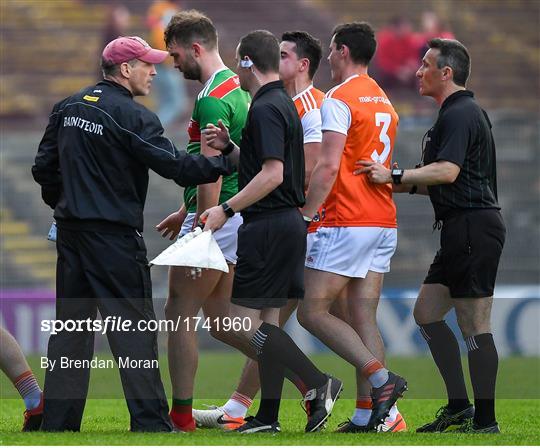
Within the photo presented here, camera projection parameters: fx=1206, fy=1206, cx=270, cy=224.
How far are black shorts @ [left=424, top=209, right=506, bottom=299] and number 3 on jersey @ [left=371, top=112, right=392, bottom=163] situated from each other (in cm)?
57

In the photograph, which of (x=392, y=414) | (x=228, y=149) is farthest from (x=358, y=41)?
(x=392, y=414)

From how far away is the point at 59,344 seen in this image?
633cm

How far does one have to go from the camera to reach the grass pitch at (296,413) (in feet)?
19.3

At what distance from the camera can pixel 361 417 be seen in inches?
264

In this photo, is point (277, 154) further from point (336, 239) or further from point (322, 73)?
point (322, 73)

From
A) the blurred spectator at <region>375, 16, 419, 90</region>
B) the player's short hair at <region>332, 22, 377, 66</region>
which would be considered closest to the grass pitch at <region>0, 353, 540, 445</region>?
the player's short hair at <region>332, 22, 377, 66</region>

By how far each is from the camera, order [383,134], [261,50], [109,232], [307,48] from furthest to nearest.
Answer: [307,48]
[383,134]
[261,50]
[109,232]

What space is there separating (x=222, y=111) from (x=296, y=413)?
2559 millimetres

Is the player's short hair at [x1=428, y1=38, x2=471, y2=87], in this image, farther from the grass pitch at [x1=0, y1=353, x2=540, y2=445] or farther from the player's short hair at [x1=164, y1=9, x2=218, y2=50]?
the grass pitch at [x1=0, y1=353, x2=540, y2=445]

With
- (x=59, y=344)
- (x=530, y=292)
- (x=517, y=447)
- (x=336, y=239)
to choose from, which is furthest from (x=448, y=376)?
(x=530, y=292)

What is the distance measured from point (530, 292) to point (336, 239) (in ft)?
31.4

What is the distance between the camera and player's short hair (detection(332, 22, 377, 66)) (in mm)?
7039

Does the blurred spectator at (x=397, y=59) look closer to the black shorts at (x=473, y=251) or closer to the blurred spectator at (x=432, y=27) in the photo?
the blurred spectator at (x=432, y=27)

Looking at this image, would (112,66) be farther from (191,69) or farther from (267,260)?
(267,260)
